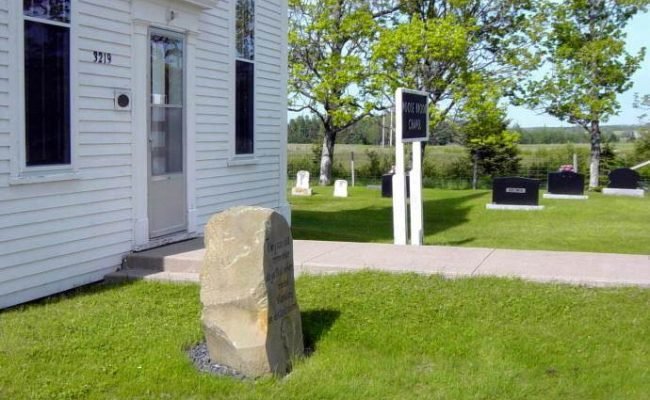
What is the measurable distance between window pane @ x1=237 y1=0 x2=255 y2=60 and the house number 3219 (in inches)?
120

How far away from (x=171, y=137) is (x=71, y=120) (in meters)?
1.86

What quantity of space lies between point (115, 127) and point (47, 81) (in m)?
1.05

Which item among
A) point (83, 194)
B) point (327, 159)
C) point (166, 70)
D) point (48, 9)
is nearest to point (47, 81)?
point (48, 9)

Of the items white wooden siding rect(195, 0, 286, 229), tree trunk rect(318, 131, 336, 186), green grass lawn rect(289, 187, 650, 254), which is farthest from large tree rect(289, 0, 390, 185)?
white wooden siding rect(195, 0, 286, 229)

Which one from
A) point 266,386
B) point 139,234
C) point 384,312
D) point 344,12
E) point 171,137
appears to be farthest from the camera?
Answer: point 344,12

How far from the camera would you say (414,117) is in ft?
33.7

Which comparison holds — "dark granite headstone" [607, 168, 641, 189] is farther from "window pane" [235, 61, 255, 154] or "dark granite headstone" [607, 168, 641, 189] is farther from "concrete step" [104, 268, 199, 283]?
"concrete step" [104, 268, 199, 283]

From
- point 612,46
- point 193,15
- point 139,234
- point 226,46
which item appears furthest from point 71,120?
point 612,46

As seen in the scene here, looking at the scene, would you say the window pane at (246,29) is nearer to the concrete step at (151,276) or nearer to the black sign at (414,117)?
the black sign at (414,117)

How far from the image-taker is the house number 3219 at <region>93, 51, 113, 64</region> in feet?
24.6

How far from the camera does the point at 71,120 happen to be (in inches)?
282

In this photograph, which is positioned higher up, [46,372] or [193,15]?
[193,15]

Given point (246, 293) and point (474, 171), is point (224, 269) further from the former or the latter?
point (474, 171)

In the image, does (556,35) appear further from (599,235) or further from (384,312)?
(384,312)
